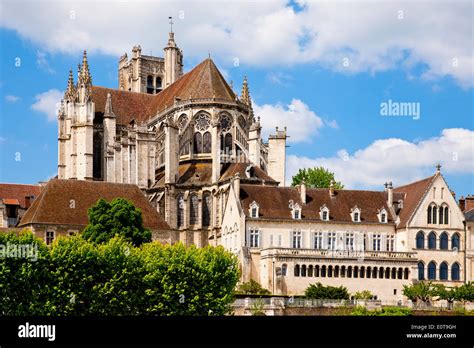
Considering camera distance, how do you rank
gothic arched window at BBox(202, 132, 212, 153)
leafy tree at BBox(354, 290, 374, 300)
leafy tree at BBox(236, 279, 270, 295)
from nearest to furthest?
leafy tree at BBox(236, 279, 270, 295) → leafy tree at BBox(354, 290, 374, 300) → gothic arched window at BBox(202, 132, 212, 153)

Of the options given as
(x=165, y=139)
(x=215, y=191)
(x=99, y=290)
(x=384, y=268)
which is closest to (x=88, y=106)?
(x=165, y=139)

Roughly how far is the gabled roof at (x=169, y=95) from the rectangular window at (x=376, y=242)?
26488 mm

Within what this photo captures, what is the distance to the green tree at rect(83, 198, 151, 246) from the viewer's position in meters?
73.0

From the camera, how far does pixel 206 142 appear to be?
10269 cm

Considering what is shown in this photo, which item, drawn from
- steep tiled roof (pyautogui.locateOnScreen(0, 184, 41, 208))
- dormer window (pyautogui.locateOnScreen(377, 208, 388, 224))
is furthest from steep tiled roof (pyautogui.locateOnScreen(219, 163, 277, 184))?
steep tiled roof (pyautogui.locateOnScreen(0, 184, 41, 208))

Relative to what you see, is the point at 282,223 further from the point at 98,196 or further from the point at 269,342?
the point at 269,342

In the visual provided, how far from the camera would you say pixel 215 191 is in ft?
309

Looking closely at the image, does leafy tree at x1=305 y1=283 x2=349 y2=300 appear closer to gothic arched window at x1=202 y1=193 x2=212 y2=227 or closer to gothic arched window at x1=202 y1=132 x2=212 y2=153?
gothic arched window at x1=202 y1=193 x2=212 y2=227

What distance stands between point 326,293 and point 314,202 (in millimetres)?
12009

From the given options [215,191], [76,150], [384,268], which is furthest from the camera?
[76,150]

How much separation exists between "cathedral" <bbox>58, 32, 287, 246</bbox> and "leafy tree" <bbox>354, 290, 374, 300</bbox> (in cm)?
1642

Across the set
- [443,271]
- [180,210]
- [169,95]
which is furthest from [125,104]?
[443,271]

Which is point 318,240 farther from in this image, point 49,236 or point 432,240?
point 49,236

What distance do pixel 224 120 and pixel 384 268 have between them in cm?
2847
